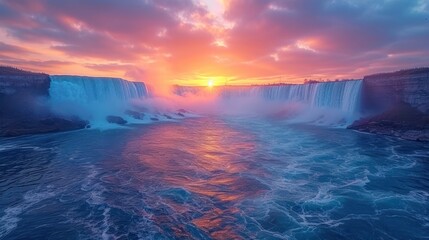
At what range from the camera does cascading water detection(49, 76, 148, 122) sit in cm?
3728

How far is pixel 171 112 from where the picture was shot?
53781 mm

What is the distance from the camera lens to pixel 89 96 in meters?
40.8

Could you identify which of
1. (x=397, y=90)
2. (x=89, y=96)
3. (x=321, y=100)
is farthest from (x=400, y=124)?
(x=89, y=96)

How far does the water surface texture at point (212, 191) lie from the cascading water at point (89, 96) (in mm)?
13915

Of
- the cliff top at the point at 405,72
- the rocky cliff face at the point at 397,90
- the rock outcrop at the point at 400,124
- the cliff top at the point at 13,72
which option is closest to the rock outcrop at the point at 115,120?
the cliff top at the point at 13,72

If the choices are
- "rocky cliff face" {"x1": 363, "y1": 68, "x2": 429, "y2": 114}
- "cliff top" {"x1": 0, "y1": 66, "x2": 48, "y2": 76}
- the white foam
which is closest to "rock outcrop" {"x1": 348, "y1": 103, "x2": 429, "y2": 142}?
"rocky cliff face" {"x1": 363, "y1": 68, "x2": 429, "y2": 114}

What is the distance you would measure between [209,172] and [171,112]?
38326 millimetres

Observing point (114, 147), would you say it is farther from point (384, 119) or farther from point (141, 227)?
point (384, 119)

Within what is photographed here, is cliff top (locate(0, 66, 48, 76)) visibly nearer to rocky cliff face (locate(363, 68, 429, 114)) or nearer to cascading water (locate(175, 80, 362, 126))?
cascading water (locate(175, 80, 362, 126))

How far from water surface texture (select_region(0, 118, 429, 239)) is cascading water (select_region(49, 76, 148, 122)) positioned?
45.7 ft

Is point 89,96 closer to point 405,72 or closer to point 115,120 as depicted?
point 115,120

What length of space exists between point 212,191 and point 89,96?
33883mm

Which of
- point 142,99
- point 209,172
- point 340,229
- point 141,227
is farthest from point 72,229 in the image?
point 142,99

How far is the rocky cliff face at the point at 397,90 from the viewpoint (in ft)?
101
